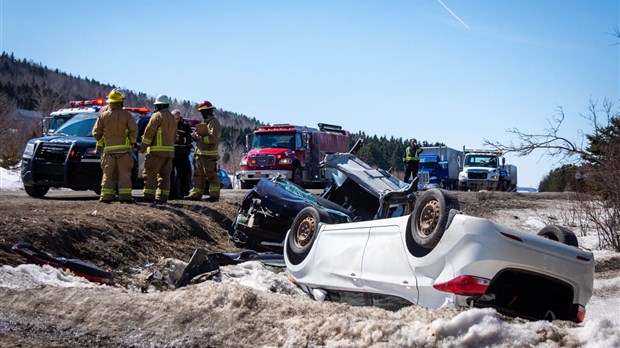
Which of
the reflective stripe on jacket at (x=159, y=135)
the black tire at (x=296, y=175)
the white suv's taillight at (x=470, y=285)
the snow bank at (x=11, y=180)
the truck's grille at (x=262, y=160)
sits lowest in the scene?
the snow bank at (x=11, y=180)

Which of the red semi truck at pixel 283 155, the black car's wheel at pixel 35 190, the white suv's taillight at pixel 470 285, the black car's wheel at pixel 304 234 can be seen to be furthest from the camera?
the red semi truck at pixel 283 155

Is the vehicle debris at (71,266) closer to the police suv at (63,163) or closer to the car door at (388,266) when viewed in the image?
the car door at (388,266)

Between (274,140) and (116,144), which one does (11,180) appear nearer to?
(274,140)

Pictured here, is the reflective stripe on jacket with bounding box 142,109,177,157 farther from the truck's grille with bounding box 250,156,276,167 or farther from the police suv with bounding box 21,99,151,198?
the truck's grille with bounding box 250,156,276,167

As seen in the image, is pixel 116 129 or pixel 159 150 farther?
pixel 159 150

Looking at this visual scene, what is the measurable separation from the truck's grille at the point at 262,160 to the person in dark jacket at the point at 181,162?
924cm

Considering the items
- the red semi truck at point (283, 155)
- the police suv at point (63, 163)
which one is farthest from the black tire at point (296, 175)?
the police suv at point (63, 163)

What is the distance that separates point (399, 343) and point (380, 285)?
174 cm

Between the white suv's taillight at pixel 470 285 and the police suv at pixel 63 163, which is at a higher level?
A: the police suv at pixel 63 163

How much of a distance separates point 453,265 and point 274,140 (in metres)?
21.4

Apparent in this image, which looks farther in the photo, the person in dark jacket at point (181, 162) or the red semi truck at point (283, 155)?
the red semi truck at point (283, 155)

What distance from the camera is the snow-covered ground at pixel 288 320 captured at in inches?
182

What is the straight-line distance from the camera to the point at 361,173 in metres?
11.3

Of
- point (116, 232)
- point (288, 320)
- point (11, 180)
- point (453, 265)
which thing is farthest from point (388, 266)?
point (11, 180)
